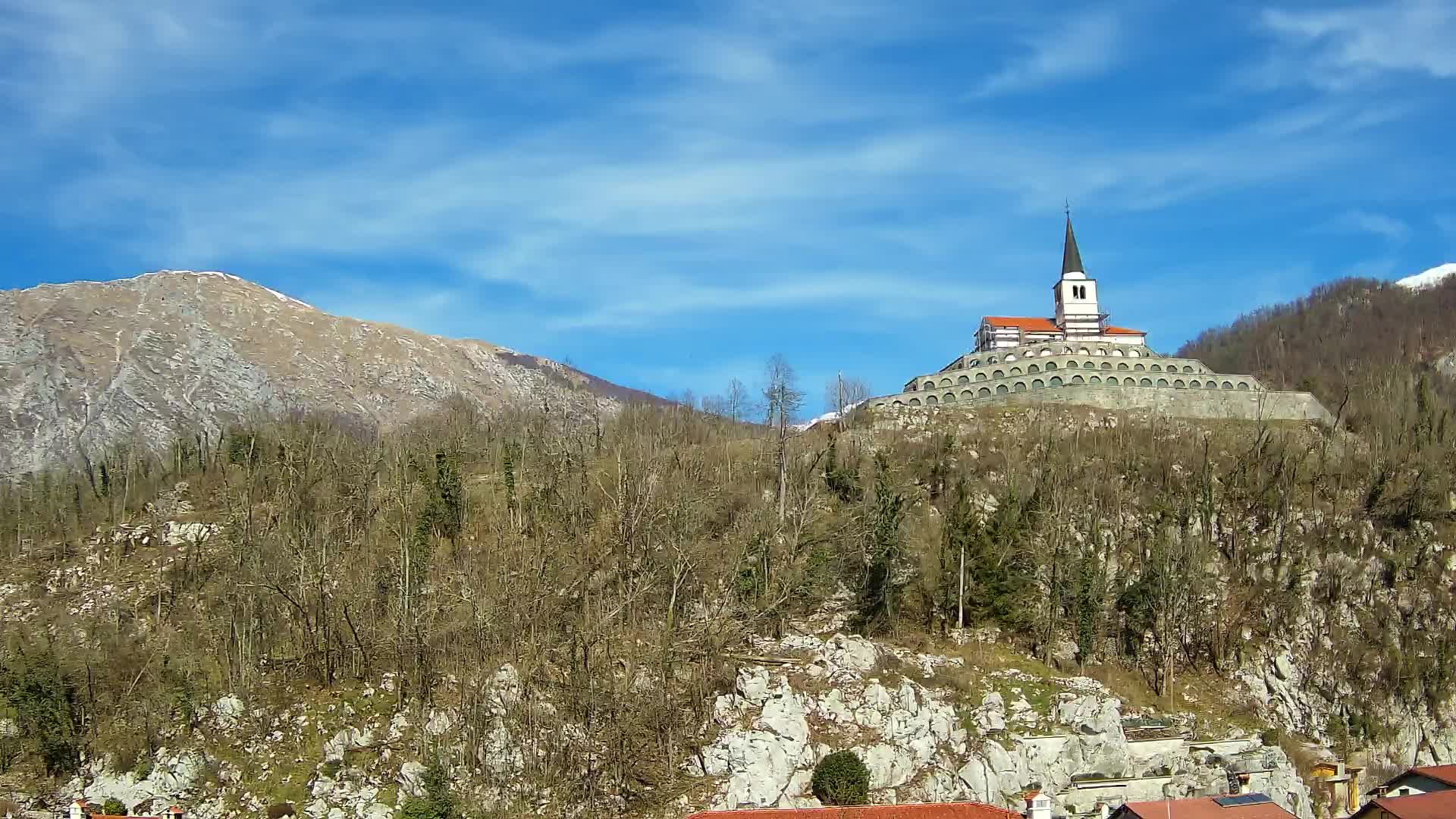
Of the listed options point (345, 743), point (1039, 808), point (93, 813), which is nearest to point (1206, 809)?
point (1039, 808)

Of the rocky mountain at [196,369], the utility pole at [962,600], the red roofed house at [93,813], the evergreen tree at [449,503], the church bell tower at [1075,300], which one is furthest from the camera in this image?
the rocky mountain at [196,369]

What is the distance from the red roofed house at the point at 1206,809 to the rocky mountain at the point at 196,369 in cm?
7031


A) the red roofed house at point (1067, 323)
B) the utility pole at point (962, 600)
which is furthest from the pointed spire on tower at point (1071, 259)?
the utility pole at point (962, 600)

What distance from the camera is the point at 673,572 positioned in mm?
50969

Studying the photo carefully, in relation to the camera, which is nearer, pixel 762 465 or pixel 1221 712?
pixel 1221 712

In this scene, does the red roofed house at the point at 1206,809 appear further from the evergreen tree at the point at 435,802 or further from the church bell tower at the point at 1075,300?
the church bell tower at the point at 1075,300

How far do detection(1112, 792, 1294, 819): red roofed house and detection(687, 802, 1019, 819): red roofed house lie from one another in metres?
2.49

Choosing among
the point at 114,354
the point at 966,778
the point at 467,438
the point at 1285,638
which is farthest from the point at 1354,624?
the point at 114,354

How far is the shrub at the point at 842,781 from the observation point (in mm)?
39625

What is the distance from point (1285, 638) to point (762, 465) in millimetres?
24917

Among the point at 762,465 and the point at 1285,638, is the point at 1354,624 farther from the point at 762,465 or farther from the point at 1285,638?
the point at 762,465

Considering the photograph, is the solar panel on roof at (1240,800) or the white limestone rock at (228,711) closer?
the solar panel on roof at (1240,800)

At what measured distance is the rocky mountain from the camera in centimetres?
11244

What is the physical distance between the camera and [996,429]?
66750 mm
